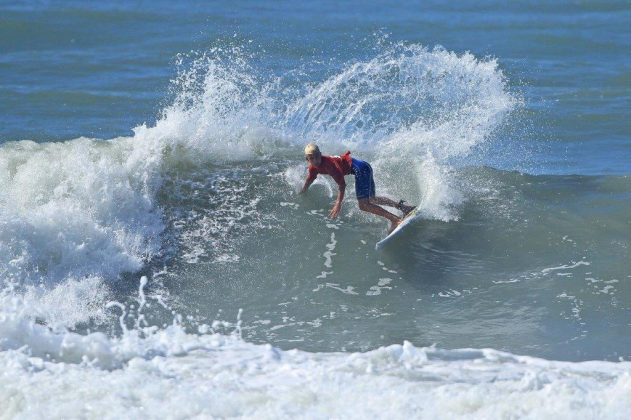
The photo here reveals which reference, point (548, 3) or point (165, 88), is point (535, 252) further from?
point (548, 3)

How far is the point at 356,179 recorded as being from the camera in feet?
36.5

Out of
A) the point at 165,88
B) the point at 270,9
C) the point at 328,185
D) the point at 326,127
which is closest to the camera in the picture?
the point at 328,185

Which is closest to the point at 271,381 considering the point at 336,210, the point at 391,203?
the point at 336,210

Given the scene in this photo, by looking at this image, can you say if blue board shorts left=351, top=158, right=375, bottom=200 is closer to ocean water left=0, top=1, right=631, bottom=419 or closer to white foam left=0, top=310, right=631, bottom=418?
ocean water left=0, top=1, right=631, bottom=419

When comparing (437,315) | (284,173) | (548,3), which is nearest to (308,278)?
(437,315)

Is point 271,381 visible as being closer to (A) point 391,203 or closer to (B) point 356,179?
(B) point 356,179

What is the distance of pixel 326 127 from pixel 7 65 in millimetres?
8059

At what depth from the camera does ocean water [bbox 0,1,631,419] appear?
25.2ft

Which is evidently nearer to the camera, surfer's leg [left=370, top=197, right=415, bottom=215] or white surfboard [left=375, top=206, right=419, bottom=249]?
white surfboard [left=375, top=206, right=419, bottom=249]

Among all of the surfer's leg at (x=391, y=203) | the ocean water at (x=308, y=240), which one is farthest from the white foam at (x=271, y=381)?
the surfer's leg at (x=391, y=203)

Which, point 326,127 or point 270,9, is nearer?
point 326,127

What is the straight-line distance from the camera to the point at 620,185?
1285 cm

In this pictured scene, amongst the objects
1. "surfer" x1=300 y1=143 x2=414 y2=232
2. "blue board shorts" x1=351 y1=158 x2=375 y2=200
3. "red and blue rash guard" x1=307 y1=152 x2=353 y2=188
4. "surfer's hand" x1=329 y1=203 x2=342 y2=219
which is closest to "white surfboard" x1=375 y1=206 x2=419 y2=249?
"surfer" x1=300 y1=143 x2=414 y2=232

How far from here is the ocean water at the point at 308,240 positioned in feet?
25.2
